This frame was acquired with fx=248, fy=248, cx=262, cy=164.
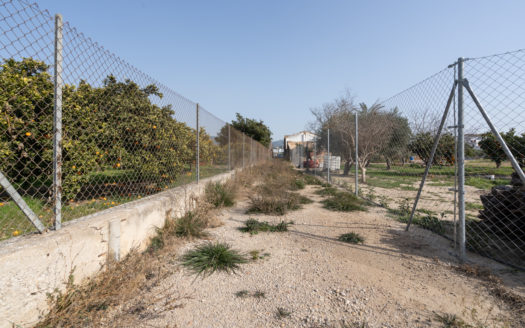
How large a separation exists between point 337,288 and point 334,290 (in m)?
0.05

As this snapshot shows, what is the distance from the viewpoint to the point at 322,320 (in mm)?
1758

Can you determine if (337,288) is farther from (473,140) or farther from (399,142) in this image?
(399,142)

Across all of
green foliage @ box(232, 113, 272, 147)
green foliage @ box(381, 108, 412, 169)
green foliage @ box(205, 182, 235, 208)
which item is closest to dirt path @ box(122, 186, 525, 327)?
green foliage @ box(205, 182, 235, 208)

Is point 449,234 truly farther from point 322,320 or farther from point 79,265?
point 79,265

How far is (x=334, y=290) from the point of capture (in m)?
2.15

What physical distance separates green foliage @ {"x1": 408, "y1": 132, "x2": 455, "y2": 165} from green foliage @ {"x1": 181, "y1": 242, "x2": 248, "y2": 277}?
276 cm

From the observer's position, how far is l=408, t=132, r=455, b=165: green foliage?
11.4ft

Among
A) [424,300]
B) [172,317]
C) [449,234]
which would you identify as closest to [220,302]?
[172,317]

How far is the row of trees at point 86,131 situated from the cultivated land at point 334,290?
1.61 meters

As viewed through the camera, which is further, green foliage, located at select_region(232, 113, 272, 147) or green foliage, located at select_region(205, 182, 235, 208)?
green foliage, located at select_region(232, 113, 272, 147)

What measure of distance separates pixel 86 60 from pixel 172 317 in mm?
2215

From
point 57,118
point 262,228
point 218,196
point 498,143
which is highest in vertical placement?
point 57,118

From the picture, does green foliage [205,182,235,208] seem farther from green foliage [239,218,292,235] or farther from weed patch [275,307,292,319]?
weed patch [275,307,292,319]

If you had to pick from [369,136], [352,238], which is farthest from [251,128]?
[352,238]
